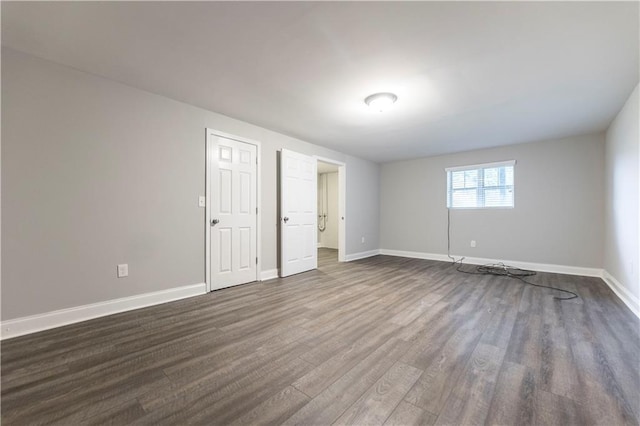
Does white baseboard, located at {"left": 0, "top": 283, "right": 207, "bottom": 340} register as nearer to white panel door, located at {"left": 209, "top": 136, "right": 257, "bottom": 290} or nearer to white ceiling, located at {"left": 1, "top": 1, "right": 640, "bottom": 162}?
white panel door, located at {"left": 209, "top": 136, "right": 257, "bottom": 290}

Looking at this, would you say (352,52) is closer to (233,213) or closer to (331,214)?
(233,213)

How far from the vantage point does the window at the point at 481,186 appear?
5.23m

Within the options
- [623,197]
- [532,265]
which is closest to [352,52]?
[623,197]

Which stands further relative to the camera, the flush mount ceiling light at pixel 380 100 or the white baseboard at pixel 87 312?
the flush mount ceiling light at pixel 380 100

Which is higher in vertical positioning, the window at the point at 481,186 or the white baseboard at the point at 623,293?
the window at the point at 481,186

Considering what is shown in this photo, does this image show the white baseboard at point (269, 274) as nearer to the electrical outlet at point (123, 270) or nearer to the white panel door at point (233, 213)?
the white panel door at point (233, 213)

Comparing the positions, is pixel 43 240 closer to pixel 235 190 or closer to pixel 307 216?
pixel 235 190

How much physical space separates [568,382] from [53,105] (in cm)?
452

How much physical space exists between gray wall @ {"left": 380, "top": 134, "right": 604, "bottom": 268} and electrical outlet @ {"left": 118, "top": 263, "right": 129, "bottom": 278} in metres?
5.67

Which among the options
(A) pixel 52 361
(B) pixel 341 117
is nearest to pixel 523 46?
(B) pixel 341 117

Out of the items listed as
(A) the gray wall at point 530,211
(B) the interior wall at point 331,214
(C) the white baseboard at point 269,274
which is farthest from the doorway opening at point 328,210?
(C) the white baseboard at point 269,274

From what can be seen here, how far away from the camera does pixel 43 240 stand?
91.5 inches

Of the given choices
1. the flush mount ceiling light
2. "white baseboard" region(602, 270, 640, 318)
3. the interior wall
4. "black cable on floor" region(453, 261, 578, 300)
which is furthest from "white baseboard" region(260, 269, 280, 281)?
"white baseboard" region(602, 270, 640, 318)

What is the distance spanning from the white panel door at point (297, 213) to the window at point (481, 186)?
10.6 feet
